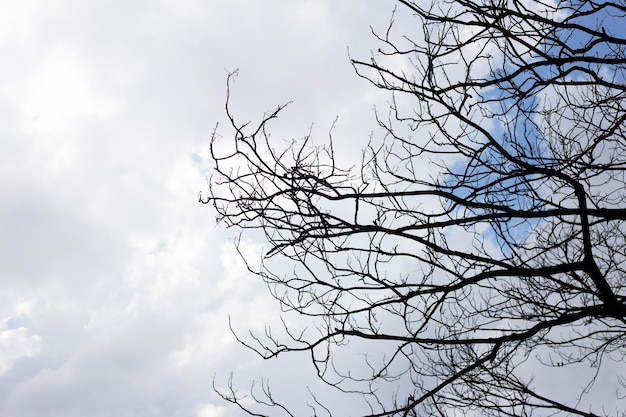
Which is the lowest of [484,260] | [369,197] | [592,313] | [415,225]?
[592,313]

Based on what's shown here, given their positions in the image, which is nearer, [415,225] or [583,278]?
[415,225]

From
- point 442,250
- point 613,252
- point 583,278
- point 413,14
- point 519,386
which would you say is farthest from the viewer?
point 519,386

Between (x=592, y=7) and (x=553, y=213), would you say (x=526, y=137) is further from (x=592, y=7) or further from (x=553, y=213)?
(x=592, y=7)

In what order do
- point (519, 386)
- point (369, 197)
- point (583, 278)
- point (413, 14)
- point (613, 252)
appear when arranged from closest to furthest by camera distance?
point (369, 197), point (413, 14), point (583, 278), point (613, 252), point (519, 386)

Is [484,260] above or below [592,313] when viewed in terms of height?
above

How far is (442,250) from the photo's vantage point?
3.37 m

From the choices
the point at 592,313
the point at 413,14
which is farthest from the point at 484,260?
the point at 413,14

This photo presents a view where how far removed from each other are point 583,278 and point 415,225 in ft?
6.67

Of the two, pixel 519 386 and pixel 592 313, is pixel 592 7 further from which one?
pixel 519 386

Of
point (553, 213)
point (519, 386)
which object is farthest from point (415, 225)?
point (519, 386)

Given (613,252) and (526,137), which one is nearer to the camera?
(526,137)

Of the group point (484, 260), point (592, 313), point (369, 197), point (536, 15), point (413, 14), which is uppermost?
point (413, 14)

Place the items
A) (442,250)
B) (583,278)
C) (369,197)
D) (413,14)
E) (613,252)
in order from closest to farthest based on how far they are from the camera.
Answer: (442,250), (369,197), (413,14), (583,278), (613,252)

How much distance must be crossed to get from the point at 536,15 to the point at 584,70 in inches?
20.0
